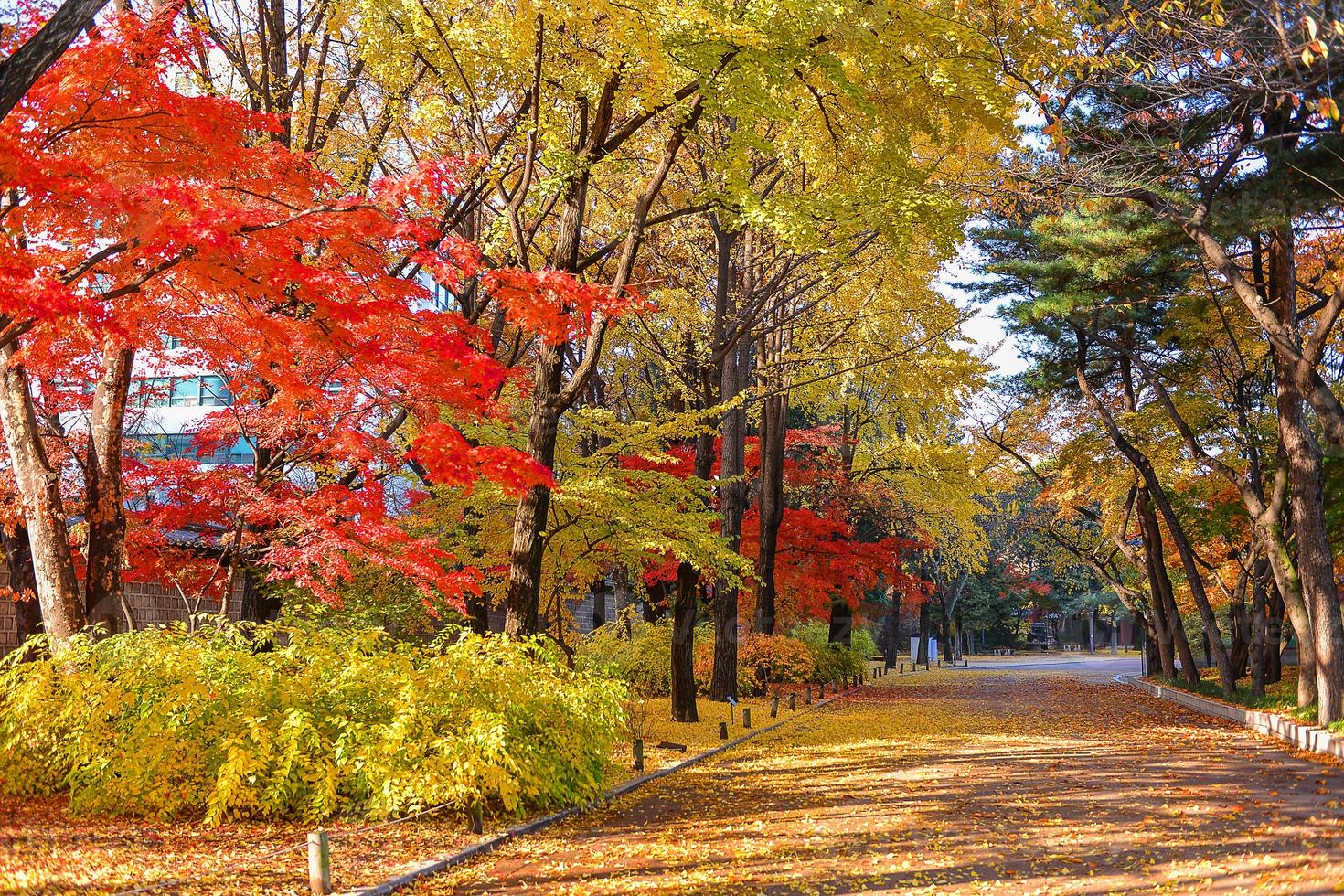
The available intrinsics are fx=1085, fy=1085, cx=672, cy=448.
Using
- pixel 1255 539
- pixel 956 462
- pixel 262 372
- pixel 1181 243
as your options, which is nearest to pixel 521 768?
pixel 262 372

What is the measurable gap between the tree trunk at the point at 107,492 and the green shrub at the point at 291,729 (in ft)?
4.21

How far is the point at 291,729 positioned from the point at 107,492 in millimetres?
4391

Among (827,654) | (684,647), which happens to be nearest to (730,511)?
(684,647)

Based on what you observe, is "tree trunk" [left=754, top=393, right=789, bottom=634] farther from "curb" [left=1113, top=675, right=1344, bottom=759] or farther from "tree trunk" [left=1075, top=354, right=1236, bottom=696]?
"curb" [left=1113, top=675, right=1344, bottom=759]

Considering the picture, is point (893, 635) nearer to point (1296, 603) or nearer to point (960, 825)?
point (1296, 603)

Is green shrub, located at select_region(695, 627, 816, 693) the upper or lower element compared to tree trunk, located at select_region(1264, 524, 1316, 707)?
lower

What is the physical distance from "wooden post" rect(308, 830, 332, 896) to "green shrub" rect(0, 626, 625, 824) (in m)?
1.73

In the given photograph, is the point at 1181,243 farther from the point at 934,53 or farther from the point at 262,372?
the point at 262,372

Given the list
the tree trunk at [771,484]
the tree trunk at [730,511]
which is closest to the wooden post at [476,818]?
the tree trunk at [730,511]

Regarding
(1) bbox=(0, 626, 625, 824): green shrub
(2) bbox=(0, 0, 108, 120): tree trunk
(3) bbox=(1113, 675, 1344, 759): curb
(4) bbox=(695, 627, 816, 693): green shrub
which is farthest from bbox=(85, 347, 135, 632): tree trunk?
(3) bbox=(1113, 675, 1344, 759): curb

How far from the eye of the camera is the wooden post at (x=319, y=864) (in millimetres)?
7367

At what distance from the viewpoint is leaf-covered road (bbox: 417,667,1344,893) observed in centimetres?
791

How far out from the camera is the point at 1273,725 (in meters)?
18.7

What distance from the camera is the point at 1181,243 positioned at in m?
20.2
